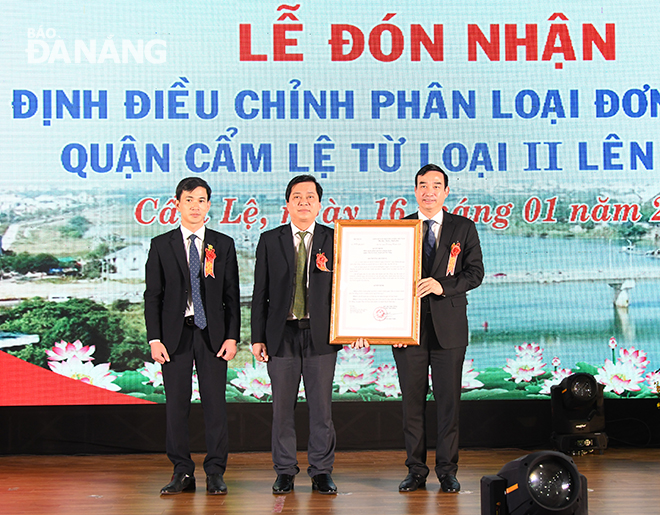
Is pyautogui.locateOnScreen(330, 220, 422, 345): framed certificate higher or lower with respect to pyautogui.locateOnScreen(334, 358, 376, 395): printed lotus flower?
higher

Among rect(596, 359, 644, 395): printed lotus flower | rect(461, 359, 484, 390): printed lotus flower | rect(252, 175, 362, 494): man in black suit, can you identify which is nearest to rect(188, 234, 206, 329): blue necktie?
rect(252, 175, 362, 494): man in black suit

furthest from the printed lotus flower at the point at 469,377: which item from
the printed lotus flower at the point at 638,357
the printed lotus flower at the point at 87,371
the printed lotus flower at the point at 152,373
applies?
the printed lotus flower at the point at 87,371

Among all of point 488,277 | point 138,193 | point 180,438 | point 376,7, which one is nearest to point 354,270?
point 180,438

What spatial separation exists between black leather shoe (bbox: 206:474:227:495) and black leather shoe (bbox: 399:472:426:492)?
856 millimetres

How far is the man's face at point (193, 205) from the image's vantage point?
377 centimetres

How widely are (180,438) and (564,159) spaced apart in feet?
9.92

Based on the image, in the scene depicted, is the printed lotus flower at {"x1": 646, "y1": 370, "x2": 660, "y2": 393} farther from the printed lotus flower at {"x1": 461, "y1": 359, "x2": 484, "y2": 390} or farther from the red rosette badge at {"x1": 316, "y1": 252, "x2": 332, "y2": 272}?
the red rosette badge at {"x1": 316, "y1": 252, "x2": 332, "y2": 272}

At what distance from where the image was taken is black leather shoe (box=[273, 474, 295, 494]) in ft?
12.1

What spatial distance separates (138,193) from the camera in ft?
16.2

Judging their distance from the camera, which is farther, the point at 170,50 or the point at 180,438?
the point at 170,50

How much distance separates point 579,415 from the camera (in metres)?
4.72

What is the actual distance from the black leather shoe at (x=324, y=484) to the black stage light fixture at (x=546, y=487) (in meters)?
1.08

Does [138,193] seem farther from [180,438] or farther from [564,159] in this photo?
[564,159]

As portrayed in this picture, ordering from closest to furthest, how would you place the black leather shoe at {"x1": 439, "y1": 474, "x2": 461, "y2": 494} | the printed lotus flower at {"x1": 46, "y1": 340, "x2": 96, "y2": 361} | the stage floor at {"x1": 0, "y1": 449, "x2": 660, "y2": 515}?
the stage floor at {"x1": 0, "y1": 449, "x2": 660, "y2": 515} < the black leather shoe at {"x1": 439, "y1": 474, "x2": 461, "y2": 494} < the printed lotus flower at {"x1": 46, "y1": 340, "x2": 96, "y2": 361}
